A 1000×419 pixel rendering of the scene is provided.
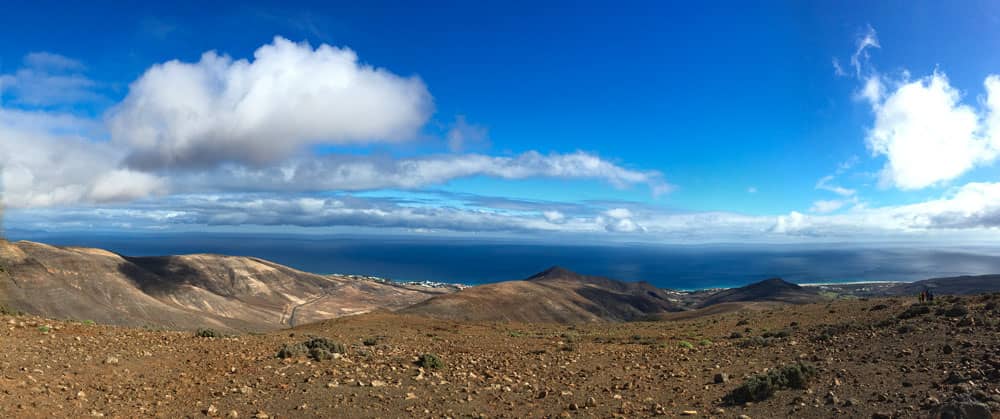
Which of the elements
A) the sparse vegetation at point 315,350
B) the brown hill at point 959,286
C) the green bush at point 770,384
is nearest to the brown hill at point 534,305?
the sparse vegetation at point 315,350

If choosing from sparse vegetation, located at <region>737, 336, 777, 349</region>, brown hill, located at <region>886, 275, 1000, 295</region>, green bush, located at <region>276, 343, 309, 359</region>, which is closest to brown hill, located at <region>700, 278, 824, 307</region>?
brown hill, located at <region>886, 275, 1000, 295</region>

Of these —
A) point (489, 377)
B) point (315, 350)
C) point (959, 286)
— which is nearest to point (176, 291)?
point (315, 350)

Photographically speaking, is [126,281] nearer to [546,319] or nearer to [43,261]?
[43,261]

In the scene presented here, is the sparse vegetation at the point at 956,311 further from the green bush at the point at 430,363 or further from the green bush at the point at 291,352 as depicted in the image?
the green bush at the point at 291,352

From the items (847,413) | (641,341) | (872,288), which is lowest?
(872,288)

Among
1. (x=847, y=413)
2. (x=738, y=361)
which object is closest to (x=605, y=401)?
(x=847, y=413)

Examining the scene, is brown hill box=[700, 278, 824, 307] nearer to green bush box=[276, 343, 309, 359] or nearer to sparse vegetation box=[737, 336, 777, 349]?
sparse vegetation box=[737, 336, 777, 349]
